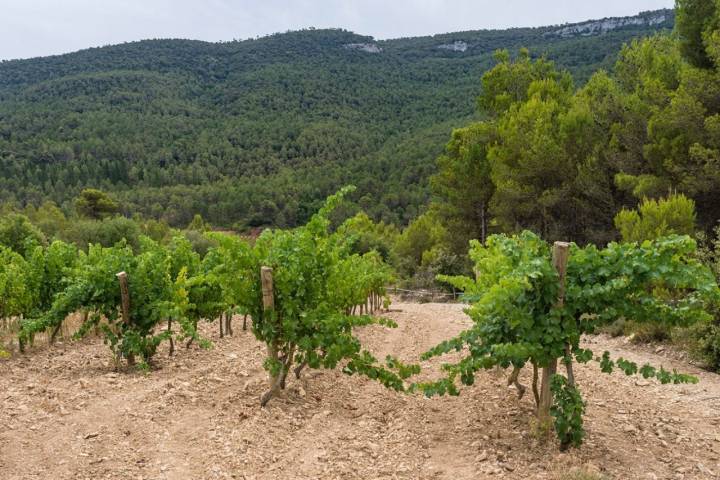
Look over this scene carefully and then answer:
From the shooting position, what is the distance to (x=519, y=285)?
4.94m

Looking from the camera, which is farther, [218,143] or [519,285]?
[218,143]

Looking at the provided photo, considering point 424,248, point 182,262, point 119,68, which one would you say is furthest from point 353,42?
point 182,262

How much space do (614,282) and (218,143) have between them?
93.5 meters

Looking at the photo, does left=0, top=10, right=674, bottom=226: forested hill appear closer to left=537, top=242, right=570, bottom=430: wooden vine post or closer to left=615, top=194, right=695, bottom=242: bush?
left=615, top=194, right=695, bottom=242: bush

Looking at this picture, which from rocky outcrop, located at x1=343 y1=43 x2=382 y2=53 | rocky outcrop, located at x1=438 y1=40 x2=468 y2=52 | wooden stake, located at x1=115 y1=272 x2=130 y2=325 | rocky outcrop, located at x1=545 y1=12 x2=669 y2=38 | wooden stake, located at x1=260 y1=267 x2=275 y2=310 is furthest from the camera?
rocky outcrop, located at x1=343 y1=43 x2=382 y2=53

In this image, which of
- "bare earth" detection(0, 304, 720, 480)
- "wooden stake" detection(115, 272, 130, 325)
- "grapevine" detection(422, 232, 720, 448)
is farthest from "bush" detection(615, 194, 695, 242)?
"wooden stake" detection(115, 272, 130, 325)

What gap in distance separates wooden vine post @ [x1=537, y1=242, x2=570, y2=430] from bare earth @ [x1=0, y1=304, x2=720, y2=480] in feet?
0.91

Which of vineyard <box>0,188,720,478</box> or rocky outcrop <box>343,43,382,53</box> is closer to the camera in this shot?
vineyard <box>0,188,720,478</box>

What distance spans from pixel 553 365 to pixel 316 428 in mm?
2731

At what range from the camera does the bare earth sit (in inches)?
201

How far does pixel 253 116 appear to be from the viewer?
105 meters

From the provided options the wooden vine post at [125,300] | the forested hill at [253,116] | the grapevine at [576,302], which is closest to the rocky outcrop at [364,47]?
the forested hill at [253,116]

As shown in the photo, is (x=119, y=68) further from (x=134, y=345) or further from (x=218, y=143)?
(x=134, y=345)

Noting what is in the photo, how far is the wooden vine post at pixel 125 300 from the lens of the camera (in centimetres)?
805
